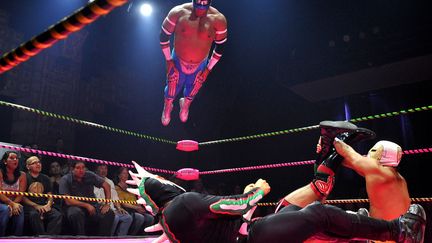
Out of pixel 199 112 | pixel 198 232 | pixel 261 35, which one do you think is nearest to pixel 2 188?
pixel 198 232

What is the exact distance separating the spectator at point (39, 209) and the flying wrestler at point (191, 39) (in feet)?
4.96

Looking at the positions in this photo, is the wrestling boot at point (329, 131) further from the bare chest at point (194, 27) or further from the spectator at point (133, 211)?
the spectator at point (133, 211)

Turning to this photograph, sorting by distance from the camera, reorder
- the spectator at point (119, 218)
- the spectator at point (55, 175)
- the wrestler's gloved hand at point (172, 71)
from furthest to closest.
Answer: the spectator at point (55, 175)
the spectator at point (119, 218)
the wrestler's gloved hand at point (172, 71)

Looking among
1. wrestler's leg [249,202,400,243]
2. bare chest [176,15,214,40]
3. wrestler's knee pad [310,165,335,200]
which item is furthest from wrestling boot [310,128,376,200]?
bare chest [176,15,214,40]

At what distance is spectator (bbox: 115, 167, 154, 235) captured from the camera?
4.21 meters

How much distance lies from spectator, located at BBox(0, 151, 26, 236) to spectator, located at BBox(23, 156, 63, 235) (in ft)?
0.33

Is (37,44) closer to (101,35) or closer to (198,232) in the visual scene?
(198,232)

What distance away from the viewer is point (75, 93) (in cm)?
599

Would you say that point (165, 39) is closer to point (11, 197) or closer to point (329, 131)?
point (329, 131)

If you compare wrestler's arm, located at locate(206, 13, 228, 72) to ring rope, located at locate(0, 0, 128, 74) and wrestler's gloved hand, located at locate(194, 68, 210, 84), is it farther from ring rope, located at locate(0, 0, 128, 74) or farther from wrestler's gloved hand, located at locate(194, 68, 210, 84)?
ring rope, located at locate(0, 0, 128, 74)

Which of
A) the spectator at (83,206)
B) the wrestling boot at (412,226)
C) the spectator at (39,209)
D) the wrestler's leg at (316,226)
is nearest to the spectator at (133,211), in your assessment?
the spectator at (83,206)

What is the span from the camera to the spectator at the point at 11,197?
323 centimetres

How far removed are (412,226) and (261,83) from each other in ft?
17.3

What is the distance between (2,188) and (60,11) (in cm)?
322
